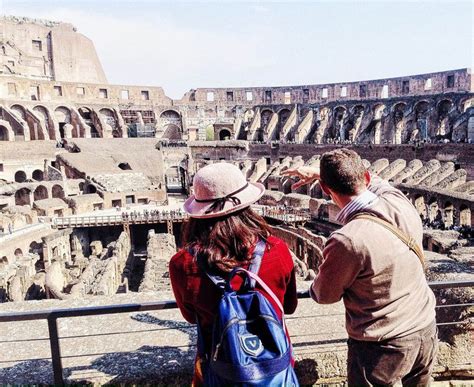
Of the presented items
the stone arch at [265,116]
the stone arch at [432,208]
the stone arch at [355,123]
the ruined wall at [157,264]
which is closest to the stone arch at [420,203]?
the stone arch at [432,208]

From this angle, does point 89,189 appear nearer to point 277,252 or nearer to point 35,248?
point 35,248

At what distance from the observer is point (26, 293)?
625 inches

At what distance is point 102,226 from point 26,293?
1034 cm

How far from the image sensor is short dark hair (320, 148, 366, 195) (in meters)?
2.18

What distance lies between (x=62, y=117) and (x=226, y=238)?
143 ft

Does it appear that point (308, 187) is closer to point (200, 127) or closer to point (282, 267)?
point (200, 127)

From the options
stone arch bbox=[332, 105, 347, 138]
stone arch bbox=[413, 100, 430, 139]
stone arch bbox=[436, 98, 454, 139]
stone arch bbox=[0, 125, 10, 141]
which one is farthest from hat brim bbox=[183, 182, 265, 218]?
stone arch bbox=[0, 125, 10, 141]

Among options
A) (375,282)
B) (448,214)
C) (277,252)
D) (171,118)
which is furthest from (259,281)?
(171,118)

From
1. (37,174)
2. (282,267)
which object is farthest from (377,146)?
(282,267)

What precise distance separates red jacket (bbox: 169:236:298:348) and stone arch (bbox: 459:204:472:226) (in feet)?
58.4

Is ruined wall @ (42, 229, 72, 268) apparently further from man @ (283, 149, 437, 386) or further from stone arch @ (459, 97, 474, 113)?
stone arch @ (459, 97, 474, 113)

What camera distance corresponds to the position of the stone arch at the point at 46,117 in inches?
1535

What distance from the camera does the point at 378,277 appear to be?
2059mm

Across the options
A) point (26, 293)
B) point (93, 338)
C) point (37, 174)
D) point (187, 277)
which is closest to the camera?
point (187, 277)
